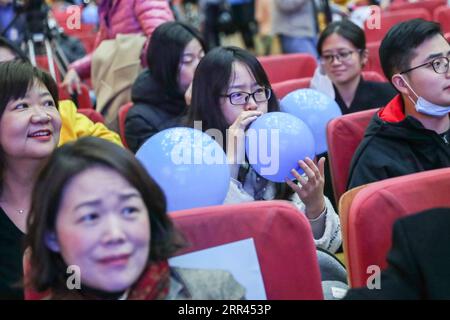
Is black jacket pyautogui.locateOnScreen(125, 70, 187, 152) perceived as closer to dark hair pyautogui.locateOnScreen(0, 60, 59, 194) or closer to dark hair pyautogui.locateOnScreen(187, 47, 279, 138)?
dark hair pyautogui.locateOnScreen(187, 47, 279, 138)

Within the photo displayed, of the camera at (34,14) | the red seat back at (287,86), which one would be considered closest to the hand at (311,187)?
the red seat back at (287,86)

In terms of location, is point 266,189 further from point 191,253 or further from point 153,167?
point 191,253

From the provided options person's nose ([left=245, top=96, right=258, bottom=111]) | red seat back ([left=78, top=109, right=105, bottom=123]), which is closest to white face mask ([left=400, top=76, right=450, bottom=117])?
person's nose ([left=245, top=96, right=258, bottom=111])

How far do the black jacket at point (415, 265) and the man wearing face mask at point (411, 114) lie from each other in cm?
76

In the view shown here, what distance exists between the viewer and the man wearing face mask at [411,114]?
2156mm

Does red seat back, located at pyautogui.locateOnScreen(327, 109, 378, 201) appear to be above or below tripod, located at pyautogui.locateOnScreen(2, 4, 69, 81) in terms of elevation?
below

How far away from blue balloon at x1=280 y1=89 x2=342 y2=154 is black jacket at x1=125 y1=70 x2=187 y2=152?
48cm

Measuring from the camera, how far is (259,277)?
144cm

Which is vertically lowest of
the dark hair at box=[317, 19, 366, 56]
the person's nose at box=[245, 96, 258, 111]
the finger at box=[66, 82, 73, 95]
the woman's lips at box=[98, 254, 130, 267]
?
the woman's lips at box=[98, 254, 130, 267]

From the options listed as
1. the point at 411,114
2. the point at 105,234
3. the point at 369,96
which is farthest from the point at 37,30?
the point at 105,234

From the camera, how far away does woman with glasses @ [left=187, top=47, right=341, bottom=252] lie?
198 centimetres

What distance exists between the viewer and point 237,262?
145 centimetres

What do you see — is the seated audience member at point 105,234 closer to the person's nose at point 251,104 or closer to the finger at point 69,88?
the person's nose at point 251,104

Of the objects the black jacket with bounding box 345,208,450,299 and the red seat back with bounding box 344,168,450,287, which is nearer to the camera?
the black jacket with bounding box 345,208,450,299
